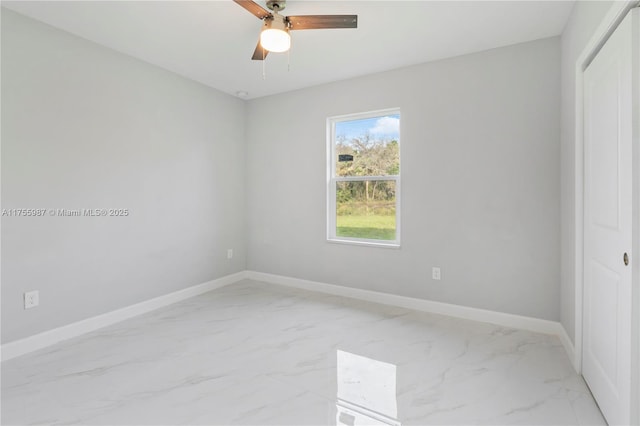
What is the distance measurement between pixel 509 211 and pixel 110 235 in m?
3.77

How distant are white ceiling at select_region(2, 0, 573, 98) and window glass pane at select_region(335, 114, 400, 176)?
0.59 metres

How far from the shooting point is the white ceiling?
2.27 meters

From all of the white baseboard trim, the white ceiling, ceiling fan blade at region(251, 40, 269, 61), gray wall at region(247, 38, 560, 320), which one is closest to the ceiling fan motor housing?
the white ceiling

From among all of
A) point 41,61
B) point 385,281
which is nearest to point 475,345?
point 385,281

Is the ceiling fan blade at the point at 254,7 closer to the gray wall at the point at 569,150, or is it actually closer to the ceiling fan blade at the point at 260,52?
the ceiling fan blade at the point at 260,52

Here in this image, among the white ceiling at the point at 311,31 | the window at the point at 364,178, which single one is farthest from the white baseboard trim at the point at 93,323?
the white ceiling at the point at 311,31

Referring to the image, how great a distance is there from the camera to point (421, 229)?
128 inches

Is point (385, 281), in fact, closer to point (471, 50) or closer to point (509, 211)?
point (509, 211)

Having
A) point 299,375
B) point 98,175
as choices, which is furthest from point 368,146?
point 98,175

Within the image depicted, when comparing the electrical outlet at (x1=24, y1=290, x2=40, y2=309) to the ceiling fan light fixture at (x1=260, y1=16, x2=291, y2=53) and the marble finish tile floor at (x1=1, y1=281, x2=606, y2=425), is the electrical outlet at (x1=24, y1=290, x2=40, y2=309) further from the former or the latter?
the ceiling fan light fixture at (x1=260, y1=16, x2=291, y2=53)

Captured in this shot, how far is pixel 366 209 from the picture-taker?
12.1ft

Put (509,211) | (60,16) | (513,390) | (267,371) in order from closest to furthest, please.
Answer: (513,390), (267,371), (60,16), (509,211)

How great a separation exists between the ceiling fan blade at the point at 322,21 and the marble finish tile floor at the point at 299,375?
237 centimetres

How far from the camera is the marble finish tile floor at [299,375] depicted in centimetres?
172
